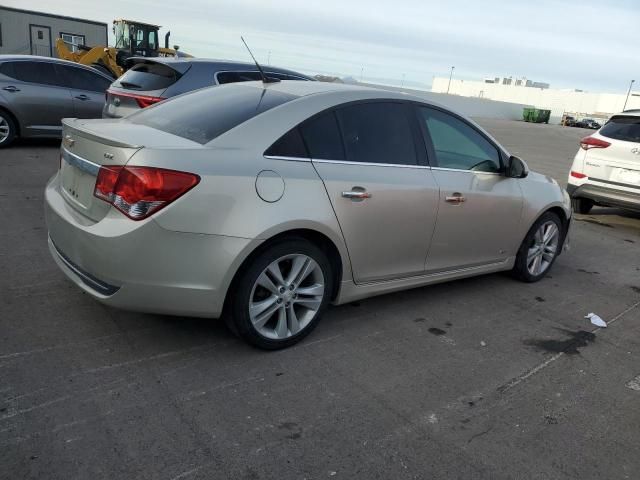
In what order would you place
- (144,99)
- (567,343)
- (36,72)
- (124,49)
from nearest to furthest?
(567,343) → (144,99) → (36,72) → (124,49)

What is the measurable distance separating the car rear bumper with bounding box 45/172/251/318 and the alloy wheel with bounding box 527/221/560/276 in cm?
319

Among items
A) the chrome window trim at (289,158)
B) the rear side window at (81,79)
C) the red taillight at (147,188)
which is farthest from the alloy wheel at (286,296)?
the rear side window at (81,79)

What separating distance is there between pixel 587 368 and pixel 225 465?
8.22ft

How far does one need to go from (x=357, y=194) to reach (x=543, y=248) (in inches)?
102

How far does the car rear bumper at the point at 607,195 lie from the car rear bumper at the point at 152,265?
6261 millimetres

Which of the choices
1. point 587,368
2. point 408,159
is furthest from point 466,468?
point 408,159

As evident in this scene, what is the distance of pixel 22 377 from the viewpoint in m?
2.92

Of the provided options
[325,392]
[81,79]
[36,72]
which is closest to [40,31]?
[81,79]

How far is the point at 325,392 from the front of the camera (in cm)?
307

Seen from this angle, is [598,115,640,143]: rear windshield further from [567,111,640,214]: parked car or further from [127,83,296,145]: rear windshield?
[127,83,296,145]: rear windshield

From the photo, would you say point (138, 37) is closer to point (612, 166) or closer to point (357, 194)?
point (612, 166)

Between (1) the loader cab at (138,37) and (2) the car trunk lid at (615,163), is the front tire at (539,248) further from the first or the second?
(1) the loader cab at (138,37)

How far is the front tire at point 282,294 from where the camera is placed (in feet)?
10.5

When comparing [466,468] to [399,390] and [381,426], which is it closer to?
[381,426]
